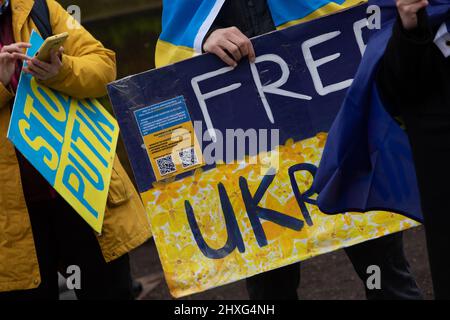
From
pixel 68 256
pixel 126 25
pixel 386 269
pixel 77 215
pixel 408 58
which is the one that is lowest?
pixel 386 269

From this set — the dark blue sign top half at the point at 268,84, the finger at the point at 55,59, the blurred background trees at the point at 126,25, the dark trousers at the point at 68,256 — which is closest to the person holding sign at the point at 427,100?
the dark blue sign top half at the point at 268,84

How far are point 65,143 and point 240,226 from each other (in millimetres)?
671

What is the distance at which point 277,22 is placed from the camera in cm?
331

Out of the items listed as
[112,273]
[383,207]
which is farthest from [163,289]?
[383,207]

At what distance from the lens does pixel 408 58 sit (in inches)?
92.8

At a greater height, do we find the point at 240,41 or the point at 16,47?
the point at 16,47

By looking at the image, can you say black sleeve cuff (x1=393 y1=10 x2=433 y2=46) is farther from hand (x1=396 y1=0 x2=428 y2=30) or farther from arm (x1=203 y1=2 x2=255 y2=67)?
arm (x1=203 y1=2 x2=255 y2=67)

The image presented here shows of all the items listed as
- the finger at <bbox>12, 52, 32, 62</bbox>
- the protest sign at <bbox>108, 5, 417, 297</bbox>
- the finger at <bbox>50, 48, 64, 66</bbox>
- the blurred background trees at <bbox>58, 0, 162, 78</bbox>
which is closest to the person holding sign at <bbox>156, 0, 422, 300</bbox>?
the protest sign at <bbox>108, 5, 417, 297</bbox>

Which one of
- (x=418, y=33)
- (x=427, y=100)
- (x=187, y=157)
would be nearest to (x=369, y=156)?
(x=427, y=100)

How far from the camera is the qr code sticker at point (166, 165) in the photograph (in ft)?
10.6

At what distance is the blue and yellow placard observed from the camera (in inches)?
125

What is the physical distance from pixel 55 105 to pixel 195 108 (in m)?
0.51

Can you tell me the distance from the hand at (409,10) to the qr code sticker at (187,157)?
108cm

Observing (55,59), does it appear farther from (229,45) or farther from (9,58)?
(229,45)
